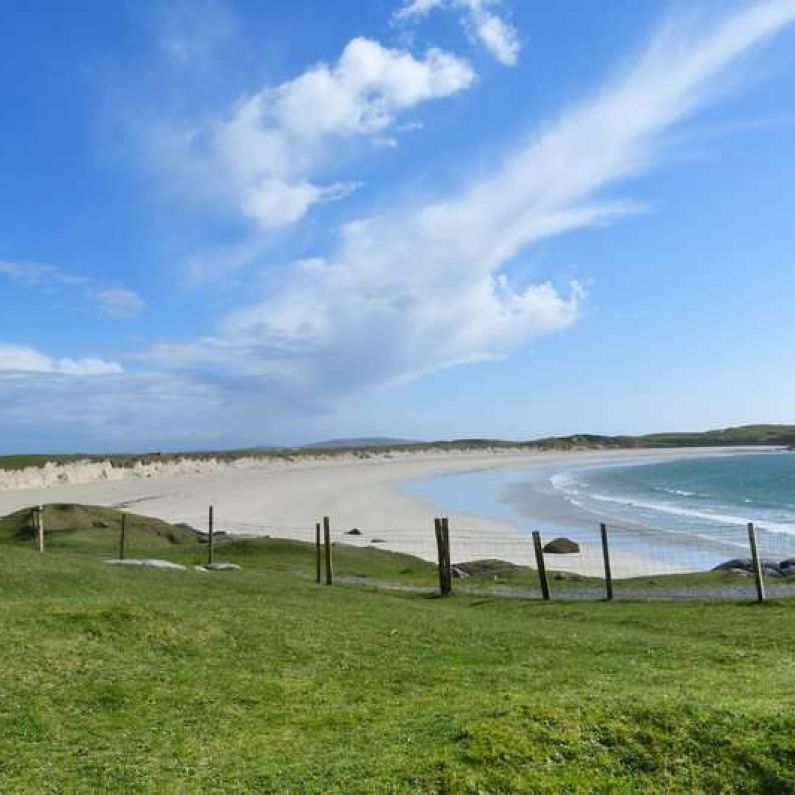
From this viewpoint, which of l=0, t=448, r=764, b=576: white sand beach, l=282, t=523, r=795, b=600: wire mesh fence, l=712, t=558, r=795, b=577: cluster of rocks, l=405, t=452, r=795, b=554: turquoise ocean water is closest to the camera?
l=282, t=523, r=795, b=600: wire mesh fence

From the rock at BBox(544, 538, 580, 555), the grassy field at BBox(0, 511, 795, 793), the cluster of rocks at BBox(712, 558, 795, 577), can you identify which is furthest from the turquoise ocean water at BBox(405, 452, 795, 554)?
the grassy field at BBox(0, 511, 795, 793)

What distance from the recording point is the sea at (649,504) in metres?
53.2

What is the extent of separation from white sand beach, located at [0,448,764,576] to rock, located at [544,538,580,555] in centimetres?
106

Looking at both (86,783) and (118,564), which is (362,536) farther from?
(86,783)

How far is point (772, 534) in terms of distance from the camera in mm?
54656

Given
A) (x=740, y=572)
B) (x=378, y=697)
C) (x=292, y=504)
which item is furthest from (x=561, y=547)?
(x=292, y=504)

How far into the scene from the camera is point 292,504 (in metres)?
80.8

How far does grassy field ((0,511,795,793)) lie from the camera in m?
8.90

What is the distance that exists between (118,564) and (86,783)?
67.7ft

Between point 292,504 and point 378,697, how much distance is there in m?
69.6

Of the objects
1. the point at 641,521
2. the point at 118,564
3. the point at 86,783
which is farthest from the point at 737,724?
the point at 641,521

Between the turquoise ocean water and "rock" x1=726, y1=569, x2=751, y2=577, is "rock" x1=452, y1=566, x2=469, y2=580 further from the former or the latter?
"rock" x1=726, y1=569, x2=751, y2=577

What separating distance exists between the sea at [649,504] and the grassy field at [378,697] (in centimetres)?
1633

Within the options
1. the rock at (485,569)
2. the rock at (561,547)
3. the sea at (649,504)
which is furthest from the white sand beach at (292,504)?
the rock at (485,569)
